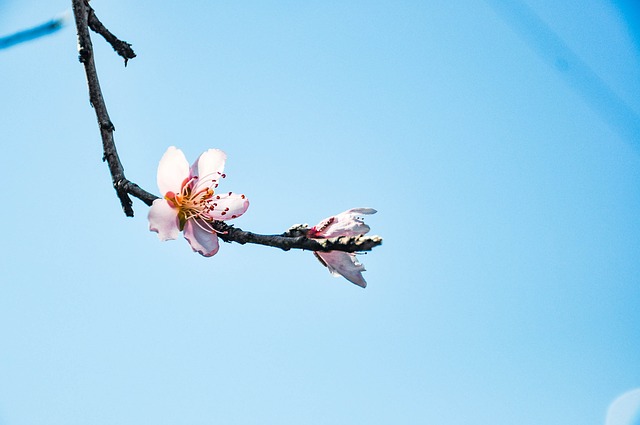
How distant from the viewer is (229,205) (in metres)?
1.23

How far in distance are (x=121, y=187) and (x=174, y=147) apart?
266 millimetres

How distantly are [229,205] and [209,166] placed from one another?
122mm

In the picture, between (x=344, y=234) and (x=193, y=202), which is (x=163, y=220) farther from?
(x=344, y=234)

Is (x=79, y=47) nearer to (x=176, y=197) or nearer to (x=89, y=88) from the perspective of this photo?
(x=89, y=88)

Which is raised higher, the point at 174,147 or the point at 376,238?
the point at 174,147

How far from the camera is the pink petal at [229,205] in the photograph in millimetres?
1215

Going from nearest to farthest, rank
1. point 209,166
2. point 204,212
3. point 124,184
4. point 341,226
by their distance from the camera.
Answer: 1. point 124,184
2. point 341,226
3. point 204,212
4. point 209,166

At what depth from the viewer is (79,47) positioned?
44.7 inches

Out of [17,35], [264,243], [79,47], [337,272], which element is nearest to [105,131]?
[79,47]

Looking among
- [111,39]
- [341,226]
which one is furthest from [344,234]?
[111,39]

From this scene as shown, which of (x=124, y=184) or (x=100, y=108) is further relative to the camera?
(x=100, y=108)

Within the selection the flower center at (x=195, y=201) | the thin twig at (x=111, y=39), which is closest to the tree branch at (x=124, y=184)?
the thin twig at (x=111, y=39)

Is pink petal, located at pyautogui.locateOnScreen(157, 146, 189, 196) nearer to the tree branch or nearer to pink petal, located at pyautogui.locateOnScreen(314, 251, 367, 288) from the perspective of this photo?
the tree branch

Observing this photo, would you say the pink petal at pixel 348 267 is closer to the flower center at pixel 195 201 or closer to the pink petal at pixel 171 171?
the flower center at pixel 195 201
